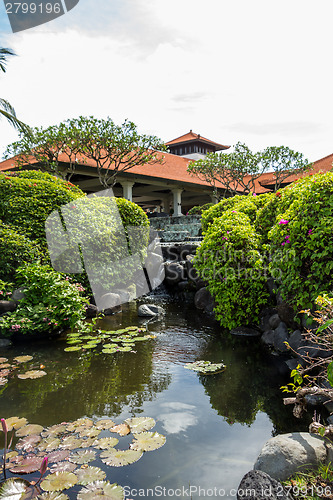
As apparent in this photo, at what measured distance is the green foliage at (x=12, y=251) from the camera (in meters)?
6.22

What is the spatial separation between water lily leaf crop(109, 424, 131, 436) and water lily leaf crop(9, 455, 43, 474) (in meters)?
0.72

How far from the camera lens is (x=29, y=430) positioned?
3.17 m

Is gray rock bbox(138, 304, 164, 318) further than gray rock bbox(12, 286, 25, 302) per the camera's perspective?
Yes

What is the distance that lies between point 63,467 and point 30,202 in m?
5.69

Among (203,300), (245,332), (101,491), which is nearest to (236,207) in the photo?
(203,300)

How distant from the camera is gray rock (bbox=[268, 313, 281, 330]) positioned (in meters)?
5.63

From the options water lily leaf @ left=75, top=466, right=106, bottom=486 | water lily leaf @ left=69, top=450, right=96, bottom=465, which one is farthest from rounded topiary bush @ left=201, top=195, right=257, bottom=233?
water lily leaf @ left=75, top=466, right=106, bottom=486

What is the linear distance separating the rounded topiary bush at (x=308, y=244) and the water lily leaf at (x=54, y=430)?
3308 mm

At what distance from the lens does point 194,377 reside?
177 inches

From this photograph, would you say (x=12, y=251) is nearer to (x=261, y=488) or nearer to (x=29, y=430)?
(x=29, y=430)

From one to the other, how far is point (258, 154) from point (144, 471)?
2316cm

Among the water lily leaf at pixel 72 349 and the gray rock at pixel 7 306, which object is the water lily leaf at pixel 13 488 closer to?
the water lily leaf at pixel 72 349

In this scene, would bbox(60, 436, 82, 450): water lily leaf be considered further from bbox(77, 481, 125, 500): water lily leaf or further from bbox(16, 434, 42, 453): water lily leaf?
bbox(77, 481, 125, 500): water lily leaf

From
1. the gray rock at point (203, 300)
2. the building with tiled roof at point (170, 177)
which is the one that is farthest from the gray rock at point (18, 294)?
the building with tiled roof at point (170, 177)
